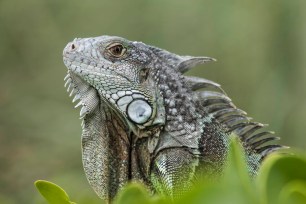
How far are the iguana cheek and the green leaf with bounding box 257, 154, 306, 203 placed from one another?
7.33 feet

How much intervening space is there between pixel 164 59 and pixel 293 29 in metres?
7.76

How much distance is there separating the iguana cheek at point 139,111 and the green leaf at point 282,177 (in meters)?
2.23

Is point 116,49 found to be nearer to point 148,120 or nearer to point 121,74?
point 121,74

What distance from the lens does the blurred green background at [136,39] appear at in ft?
32.8

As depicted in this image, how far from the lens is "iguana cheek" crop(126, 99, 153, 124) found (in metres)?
2.94

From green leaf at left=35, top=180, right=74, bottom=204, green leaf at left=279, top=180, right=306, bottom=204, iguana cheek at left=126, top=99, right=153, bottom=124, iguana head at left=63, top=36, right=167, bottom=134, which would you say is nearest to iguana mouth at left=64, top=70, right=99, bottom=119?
iguana head at left=63, top=36, right=167, bottom=134

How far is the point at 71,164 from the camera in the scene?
10.4 m

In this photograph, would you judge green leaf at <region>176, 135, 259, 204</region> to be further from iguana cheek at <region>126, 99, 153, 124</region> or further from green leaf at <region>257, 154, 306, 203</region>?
iguana cheek at <region>126, 99, 153, 124</region>

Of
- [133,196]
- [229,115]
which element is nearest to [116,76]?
[229,115]

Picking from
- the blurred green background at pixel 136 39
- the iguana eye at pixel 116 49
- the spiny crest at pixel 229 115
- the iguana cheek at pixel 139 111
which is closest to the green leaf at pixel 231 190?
the spiny crest at pixel 229 115

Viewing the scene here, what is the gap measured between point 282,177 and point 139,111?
229cm

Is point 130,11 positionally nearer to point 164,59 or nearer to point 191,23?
point 191,23

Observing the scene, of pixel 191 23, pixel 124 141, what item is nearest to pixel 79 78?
pixel 124 141

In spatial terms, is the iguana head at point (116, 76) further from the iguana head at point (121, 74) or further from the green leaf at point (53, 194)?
the green leaf at point (53, 194)
